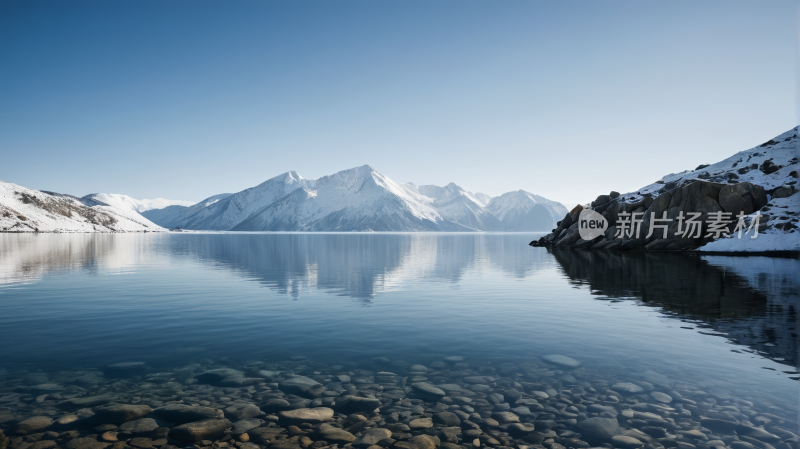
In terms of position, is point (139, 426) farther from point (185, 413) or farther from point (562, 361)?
point (562, 361)

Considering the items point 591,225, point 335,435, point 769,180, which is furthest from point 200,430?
point 769,180

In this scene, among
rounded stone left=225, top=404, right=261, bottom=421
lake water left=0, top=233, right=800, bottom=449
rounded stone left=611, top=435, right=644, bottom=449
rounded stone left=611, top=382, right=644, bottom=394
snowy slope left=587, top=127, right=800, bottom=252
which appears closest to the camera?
rounded stone left=611, top=435, right=644, bottom=449

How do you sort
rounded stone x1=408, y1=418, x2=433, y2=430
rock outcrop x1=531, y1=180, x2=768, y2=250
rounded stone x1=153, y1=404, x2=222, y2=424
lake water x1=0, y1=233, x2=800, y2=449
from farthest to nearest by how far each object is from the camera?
rock outcrop x1=531, y1=180, x2=768, y2=250 < lake water x1=0, y1=233, x2=800, y2=449 < rounded stone x1=153, y1=404, x2=222, y2=424 < rounded stone x1=408, y1=418, x2=433, y2=430

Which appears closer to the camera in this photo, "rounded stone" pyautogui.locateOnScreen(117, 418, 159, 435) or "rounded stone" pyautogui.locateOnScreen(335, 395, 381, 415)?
"rounded stone" pyautogui.locateOnScreen(117, 418, 159, 435)

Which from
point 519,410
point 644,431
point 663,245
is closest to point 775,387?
point 644,431

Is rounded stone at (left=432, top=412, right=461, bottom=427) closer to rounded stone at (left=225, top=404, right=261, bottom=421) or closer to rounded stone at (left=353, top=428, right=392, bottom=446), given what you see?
rounded stone at (left=353, top=428, right=392, bottom=446)

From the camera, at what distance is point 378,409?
37.2 feet

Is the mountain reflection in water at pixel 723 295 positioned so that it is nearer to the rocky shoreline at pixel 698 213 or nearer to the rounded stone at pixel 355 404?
the rounded stone at pixel 355 404

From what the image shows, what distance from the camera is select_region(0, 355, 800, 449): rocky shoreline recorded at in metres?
9.65

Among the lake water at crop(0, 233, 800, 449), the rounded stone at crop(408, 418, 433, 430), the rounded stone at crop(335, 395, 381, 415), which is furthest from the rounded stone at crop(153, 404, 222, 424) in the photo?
the rounded stone at crop(408, 418, 433, 430)

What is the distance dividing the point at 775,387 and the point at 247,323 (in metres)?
20.9

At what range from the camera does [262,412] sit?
1110 centimetres

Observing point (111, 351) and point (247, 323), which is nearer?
point (111, 351)

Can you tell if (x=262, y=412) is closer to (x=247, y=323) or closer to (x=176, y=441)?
(x=176, y=441)
